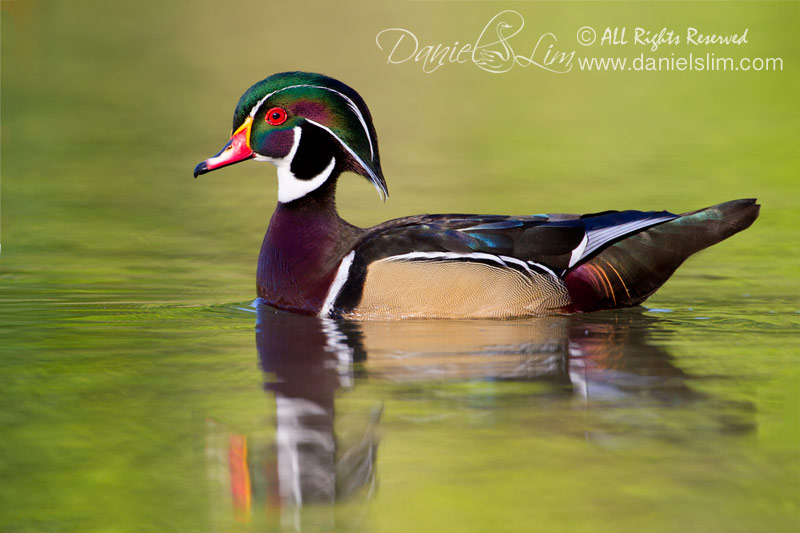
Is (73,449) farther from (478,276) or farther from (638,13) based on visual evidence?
(638,13)

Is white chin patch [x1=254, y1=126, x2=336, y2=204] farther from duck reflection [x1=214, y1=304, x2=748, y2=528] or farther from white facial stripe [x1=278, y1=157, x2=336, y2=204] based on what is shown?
duck reflection [x1=214, y1=304, x2=748, y2=528]

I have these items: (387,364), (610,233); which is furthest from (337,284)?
(610,233)

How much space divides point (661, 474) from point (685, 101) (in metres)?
14.0

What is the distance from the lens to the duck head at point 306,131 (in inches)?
332

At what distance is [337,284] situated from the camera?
26.6 ft

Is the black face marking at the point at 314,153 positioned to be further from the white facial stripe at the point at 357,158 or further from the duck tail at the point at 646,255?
the duck tail at the point at 646,255

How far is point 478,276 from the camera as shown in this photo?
26.5 ft

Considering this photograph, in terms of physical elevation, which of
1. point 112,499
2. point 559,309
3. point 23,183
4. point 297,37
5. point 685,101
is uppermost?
point 297,37

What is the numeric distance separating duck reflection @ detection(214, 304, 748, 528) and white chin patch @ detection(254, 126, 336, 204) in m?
0.79

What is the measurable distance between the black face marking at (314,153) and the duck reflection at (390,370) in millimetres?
980

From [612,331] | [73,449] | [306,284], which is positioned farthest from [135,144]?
[73,449]

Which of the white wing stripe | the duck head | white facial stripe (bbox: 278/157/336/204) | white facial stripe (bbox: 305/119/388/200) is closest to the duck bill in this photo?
the duck head

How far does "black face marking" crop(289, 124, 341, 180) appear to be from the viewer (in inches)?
336

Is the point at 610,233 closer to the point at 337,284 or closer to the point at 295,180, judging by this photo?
the point at 337,284
